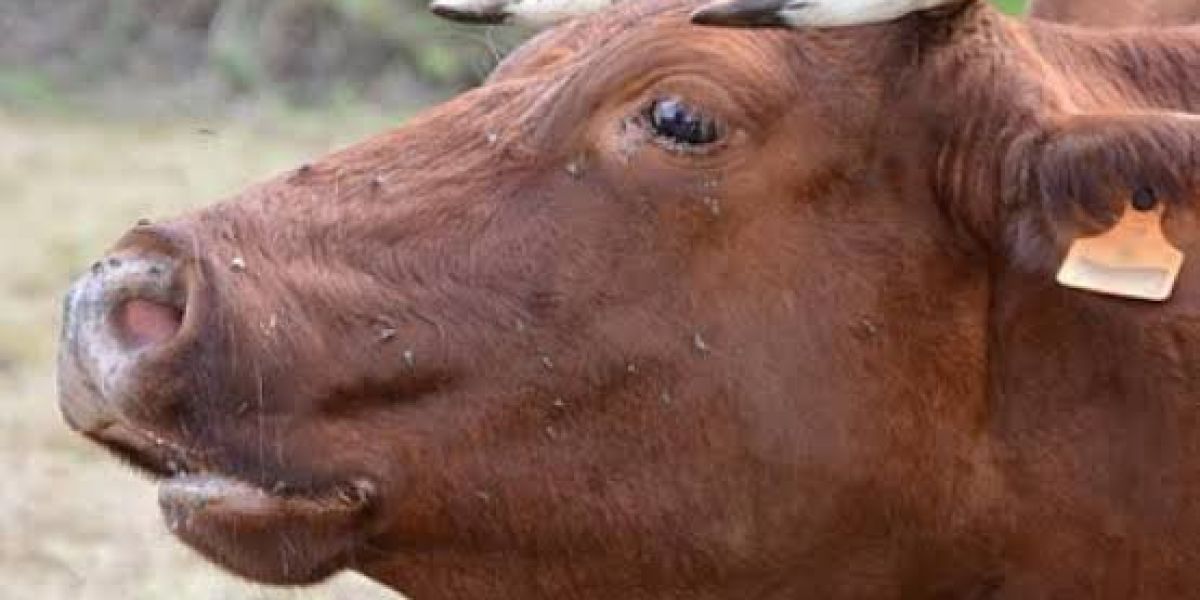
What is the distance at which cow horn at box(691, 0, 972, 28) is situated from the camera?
394 centimetres

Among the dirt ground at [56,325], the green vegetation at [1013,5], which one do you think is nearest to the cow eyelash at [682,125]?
the dirt ground at [56,325]

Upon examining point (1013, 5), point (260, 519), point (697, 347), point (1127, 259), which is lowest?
point (1013, 5)

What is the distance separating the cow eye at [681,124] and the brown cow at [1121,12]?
64.3 inches

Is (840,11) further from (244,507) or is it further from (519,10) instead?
(244,507)

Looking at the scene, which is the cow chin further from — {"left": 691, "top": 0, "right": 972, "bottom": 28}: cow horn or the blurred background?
the blurred background

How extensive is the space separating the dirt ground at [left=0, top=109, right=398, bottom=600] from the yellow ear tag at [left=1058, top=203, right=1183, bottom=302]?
1.49m

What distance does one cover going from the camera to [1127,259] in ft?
13.1

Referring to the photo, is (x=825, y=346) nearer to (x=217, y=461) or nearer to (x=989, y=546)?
(x=989, y=546)

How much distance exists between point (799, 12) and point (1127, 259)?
53 centimetres

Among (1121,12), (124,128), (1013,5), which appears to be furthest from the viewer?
(124,128)

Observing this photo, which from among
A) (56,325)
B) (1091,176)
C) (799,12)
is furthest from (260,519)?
(56,325)

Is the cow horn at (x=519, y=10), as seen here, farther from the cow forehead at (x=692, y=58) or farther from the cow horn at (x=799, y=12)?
the cow horn at (x=799, y=12)

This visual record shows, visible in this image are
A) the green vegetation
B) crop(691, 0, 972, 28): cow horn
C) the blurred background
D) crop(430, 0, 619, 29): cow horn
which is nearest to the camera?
crop(691, 0, 972, 28): cow horn

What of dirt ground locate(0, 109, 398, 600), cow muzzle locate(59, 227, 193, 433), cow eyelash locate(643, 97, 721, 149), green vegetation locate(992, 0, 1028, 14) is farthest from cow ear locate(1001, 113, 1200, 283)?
green vegetation locate(992, 0, 1028, 14)
